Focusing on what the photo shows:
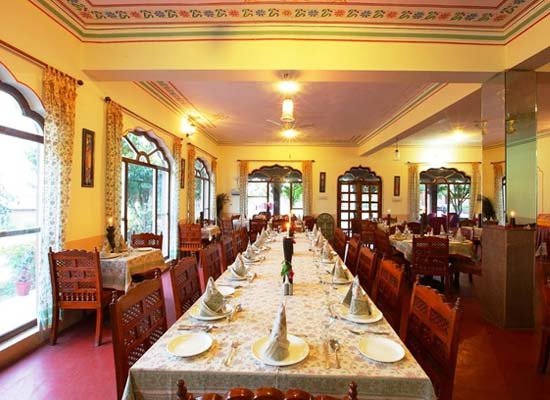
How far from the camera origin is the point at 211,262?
111 inches

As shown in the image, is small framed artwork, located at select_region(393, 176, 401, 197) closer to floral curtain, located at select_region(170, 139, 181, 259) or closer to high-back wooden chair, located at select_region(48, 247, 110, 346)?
floral curtain, located at select_region(170, 139, 181, 259)

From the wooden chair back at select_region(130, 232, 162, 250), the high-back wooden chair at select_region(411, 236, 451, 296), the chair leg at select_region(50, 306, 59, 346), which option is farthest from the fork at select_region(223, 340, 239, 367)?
the high-back wooden chair at select_region(411, 236, 451, 296)

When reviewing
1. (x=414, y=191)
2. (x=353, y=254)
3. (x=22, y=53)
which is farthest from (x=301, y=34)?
(x=414, y=191)

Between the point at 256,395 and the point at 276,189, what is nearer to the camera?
the point at 256,395

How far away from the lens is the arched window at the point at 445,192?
988 centimetres

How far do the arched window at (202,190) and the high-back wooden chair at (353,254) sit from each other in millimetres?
5347

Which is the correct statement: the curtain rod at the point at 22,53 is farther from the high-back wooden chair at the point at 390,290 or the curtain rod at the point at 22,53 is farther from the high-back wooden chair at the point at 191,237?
the high-back wooden chair at the point at 191,237

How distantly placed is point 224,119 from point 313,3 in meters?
4.25

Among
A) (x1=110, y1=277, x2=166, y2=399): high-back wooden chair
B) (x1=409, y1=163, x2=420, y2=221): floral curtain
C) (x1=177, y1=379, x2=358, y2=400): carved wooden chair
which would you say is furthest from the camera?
(x1=409, y1=163, x2=420, y2=221): floral curtain

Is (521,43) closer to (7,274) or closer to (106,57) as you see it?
(106,57)

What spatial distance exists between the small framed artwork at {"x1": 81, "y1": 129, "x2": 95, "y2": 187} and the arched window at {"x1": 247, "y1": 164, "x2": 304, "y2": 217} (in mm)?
6271

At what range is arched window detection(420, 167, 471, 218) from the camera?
988 centimetres

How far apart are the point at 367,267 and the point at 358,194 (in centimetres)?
731

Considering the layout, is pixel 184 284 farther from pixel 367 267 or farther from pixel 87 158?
pixel 87 158
